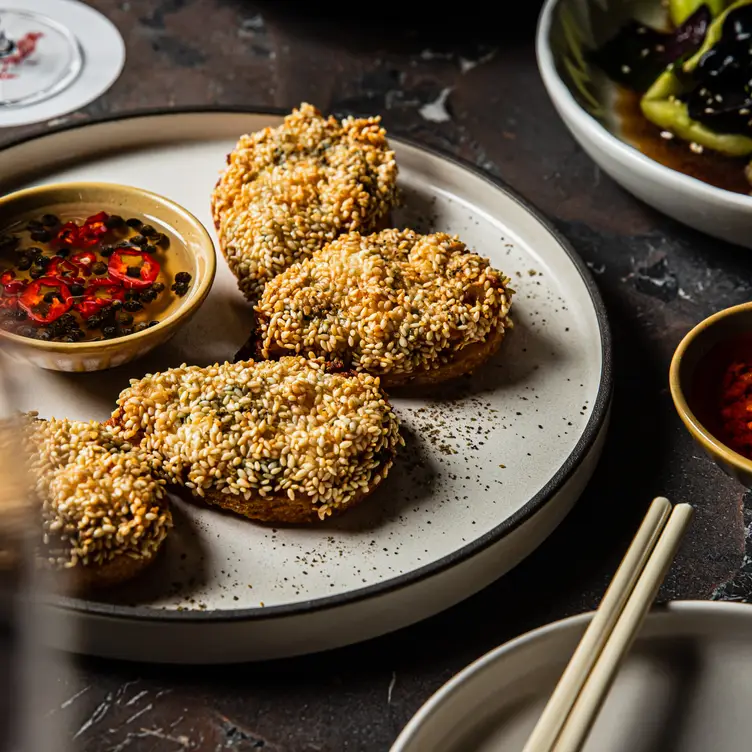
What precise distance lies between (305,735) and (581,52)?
279 cm

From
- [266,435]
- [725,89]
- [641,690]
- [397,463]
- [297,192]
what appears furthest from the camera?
[725,89]

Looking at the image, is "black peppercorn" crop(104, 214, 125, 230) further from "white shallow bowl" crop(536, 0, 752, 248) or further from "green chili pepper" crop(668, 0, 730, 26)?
"green chili pepper" crop(668, 0, 730, 26)

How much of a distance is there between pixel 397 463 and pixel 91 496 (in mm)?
783

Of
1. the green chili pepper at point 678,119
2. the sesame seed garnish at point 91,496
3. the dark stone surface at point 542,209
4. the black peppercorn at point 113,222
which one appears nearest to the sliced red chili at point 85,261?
the black peppercorn at point 113,222

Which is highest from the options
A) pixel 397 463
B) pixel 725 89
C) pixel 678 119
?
pixel 725 89

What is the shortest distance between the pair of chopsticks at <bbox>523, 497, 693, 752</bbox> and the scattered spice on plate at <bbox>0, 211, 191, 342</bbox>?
137 cm

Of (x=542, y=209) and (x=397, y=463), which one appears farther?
(x=542, y=209)

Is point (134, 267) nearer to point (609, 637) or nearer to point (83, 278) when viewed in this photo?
point (83, 278)

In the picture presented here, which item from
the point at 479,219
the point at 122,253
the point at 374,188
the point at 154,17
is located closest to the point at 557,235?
the point at 479,219

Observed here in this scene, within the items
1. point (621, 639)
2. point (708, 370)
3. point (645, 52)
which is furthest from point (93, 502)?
point (645, 52)

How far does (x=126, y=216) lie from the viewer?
2.83m

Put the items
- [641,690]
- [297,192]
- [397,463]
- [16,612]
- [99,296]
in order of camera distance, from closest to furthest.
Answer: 1. [16,612]
2. [641,690]
3. [397,463]
4. [99,296]
5. [297,192]

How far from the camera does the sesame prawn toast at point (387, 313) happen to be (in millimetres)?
2590

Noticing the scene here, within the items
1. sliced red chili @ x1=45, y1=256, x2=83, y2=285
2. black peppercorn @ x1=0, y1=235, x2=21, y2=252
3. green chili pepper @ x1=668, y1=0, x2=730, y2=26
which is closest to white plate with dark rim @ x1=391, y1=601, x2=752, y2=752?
sliced red chili @ x1=45, y1=256, x2=83, y2=285
